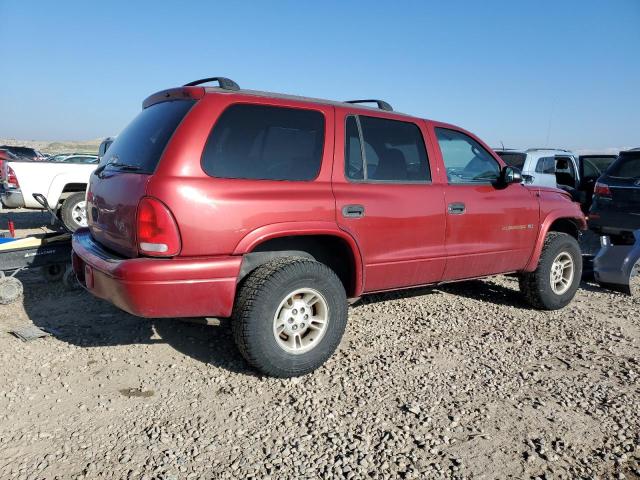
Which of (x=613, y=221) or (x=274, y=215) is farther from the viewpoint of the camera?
(x=613, y=221)

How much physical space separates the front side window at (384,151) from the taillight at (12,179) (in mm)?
6757

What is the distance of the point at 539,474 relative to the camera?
2.40 m

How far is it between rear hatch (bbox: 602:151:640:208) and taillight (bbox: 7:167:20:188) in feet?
30.6

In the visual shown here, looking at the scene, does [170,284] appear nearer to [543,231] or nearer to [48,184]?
[543,231]

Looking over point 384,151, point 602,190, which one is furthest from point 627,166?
point 384,151

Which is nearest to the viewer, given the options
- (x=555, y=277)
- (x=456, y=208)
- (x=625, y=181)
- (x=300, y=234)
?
(x=300, y=234)

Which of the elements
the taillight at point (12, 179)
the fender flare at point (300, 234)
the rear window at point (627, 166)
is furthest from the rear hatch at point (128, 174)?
the rear window at point (627, 166)

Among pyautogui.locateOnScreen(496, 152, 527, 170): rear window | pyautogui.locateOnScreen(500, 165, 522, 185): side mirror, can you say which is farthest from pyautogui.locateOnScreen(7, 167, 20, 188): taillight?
pyautogui.locateOnScreen(496, 152, 527, 170): rear window

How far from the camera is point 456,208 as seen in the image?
412cm

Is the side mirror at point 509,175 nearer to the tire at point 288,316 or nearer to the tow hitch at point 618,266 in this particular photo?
the tire at point 288,316

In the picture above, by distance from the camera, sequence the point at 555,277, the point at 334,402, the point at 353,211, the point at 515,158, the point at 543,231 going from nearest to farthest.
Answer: the point at 334,402 → the point at 353,211 → the point at 543,231 → the point at 555,277 → the point at 515,158

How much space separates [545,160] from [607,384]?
294 inches

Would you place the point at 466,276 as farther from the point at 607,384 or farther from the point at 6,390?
the point at 6,390

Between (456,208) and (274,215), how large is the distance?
1741mm
